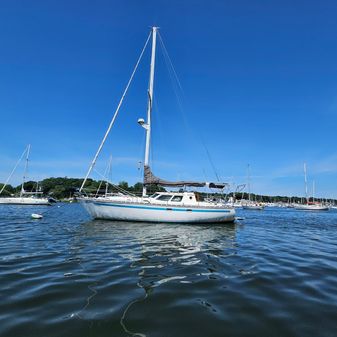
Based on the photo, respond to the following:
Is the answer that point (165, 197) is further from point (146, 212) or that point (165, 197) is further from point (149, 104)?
point (149, 104)

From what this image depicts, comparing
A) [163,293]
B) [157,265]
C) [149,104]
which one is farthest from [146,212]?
[163,293]

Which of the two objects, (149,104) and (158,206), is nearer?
(158,206)

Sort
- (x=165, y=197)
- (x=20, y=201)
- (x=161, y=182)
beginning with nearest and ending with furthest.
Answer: (x=165, y=197) < (x=161, y=182) < (x=20, y=201)

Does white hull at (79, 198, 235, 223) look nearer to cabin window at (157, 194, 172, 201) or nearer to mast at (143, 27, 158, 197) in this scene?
cabin window at (157, 194, 172, 201)

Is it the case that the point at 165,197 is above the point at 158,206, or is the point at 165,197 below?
above

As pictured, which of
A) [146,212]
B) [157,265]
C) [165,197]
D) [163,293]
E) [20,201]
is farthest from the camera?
[20,201]

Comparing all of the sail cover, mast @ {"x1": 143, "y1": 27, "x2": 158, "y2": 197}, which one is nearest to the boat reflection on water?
the sail cover

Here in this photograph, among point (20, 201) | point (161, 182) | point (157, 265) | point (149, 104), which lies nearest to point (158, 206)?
point (161, 182)

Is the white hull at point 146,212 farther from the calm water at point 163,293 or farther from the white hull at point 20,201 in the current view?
the white hull at point 20,201

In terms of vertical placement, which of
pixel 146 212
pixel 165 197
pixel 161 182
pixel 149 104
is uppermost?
pixel 149 104

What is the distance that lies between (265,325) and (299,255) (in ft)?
26.7

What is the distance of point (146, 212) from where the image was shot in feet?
79.2

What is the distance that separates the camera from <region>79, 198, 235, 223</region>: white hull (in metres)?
24.0

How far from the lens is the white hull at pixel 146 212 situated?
78.9 ft
